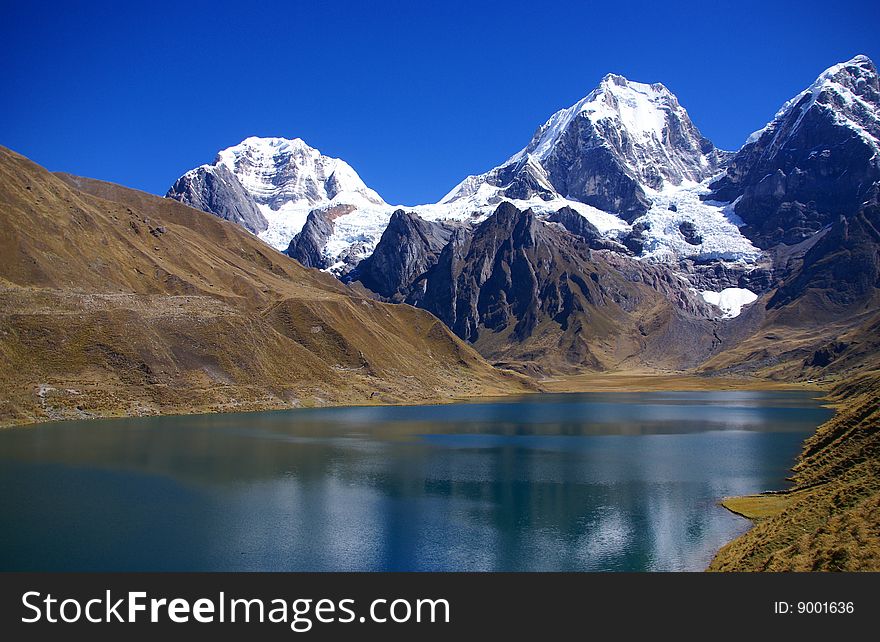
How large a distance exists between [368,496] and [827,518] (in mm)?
45208

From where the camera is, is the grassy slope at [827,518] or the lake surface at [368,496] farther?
the lake surface at [368,496]

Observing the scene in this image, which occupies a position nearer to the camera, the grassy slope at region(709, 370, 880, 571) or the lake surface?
the grassy slope at region(709, 370, 880, 571)

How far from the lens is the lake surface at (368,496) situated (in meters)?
53.4

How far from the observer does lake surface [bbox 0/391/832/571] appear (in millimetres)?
53438

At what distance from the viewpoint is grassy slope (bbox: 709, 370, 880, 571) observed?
3909cm

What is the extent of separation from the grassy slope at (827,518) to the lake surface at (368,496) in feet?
13.7

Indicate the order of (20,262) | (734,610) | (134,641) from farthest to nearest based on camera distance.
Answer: (20,262), (734,610), (134,641)

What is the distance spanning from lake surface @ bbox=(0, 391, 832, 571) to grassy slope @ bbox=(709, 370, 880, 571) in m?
Answer: 4.17

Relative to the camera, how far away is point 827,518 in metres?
47.5

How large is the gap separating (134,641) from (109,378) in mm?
141890

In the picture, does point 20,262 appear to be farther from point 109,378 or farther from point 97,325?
point 109,378

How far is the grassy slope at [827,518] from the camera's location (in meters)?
39.1

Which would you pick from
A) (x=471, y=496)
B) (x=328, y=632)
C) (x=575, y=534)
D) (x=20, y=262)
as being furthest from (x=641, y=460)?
(x=20, y=262)

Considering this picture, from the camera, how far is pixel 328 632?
1253 inches
